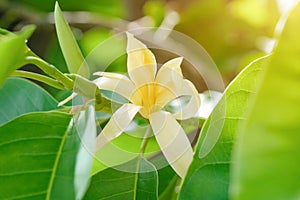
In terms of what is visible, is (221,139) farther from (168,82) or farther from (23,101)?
(23,101)

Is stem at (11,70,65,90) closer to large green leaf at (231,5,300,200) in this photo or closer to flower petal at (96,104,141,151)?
flower petal at (96,104,141,151)

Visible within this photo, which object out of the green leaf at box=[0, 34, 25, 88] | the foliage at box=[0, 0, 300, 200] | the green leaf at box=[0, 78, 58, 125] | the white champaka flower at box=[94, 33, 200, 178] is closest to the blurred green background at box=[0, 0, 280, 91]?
the green leaf at box=[0, 78, 58, 125]

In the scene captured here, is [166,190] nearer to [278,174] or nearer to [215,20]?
[278,174]

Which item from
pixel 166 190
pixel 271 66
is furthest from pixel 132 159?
pixel 271 66

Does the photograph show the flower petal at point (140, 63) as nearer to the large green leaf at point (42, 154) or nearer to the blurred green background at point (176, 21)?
the large green leaf at point (42, 154)

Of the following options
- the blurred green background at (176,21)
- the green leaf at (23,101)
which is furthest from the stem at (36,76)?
the blurred green background at (176,21)

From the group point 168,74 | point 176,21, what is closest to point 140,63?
point 168,74
